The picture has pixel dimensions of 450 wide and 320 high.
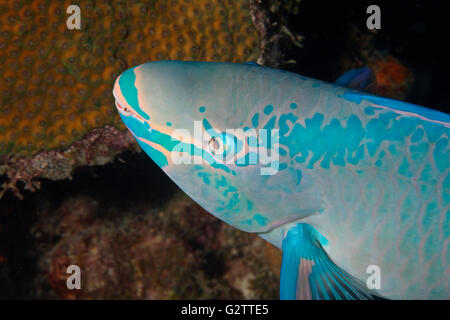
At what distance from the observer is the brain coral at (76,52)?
2518 mm

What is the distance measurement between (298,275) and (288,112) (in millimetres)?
909

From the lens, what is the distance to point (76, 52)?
2.56 metres

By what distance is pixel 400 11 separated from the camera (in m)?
4.82

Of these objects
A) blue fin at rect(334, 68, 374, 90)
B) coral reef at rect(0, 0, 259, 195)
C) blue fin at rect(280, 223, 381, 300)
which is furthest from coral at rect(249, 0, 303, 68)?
blue fin at rect(280, 223, 381, 300)

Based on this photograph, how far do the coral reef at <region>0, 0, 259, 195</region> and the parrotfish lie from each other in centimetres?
118

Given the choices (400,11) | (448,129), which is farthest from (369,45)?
(448,129)

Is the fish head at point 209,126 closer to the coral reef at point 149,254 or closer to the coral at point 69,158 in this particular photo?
the coral at point 69,158

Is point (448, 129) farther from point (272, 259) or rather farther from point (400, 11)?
point (400, 11)

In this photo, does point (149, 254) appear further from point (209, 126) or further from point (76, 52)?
point (209, 126)

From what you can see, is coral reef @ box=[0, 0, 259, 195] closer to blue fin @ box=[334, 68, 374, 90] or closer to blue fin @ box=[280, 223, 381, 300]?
blue fin @ box=[334, 68, 374, 90]

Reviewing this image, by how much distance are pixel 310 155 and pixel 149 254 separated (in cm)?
287

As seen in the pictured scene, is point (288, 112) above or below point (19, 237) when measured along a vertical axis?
above

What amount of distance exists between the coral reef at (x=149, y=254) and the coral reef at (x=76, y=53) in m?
1.56
